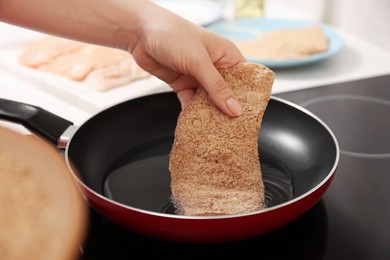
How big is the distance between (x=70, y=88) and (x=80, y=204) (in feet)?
3.28

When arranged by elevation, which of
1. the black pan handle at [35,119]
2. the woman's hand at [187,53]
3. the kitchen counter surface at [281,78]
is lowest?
the kitchen counter surface at [281,78]

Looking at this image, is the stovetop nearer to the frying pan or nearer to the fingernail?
the frying pan

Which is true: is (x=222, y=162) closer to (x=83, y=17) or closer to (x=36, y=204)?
(x=83, y=17)

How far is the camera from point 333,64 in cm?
140

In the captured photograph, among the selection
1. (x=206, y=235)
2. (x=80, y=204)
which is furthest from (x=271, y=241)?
(x=80, y=204)

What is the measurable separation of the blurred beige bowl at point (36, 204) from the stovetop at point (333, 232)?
18.8 inches

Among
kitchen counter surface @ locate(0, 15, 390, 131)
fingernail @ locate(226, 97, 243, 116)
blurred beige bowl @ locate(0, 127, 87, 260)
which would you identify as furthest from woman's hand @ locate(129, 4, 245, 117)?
blurred beige bowl @ locate(0, 127, 87, 260)

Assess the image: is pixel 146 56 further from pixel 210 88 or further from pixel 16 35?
pixel 16 35

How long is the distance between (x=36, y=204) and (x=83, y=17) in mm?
768

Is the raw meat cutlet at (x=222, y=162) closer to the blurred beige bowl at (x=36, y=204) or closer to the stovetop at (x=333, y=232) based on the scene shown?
the stovetop at (x=333, y=232)

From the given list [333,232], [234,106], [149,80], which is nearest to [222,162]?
[234,106]

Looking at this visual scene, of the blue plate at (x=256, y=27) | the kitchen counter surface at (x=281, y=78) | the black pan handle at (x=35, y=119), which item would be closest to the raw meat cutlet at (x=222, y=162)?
the black pan handle at (x=35, y=119)

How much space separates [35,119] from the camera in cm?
85

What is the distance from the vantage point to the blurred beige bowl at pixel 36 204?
233 mm
